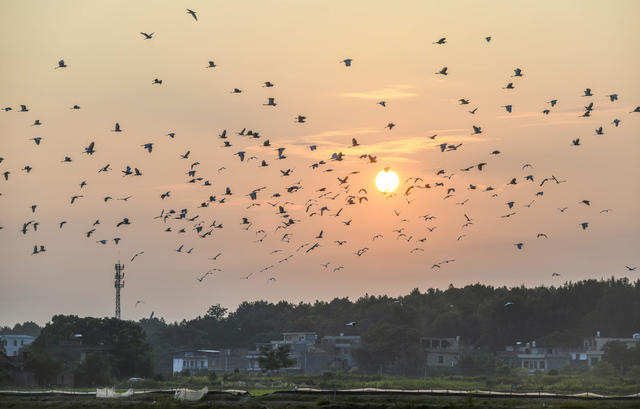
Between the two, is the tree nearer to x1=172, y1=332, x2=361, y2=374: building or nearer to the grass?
the grass

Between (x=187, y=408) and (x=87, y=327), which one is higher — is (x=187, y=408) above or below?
below

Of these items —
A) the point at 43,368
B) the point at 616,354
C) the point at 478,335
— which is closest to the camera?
the point at 43,368

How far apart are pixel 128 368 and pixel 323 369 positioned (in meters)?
37.3

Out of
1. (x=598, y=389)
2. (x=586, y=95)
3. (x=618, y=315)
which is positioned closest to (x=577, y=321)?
(x=618, y=315)

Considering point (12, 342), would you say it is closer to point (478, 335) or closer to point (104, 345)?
point (104, 345)

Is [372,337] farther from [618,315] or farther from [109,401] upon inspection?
[109,401]

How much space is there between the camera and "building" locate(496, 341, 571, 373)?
162500 mm

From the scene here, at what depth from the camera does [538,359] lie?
163625 millimetres

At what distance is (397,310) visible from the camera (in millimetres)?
194500

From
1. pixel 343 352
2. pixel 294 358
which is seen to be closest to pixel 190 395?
pixel 294 358

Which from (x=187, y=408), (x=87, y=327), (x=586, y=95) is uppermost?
(x=586, y=95)

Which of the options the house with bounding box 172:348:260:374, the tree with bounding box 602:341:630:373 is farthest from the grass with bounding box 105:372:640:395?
the house with bounding box 172:348:260:374

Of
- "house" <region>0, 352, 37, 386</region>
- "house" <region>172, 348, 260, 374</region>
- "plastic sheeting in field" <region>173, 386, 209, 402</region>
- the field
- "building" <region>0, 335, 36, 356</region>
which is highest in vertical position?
"building" <region>0, 335, 36, 356</region>

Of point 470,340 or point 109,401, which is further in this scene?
point 470,340
